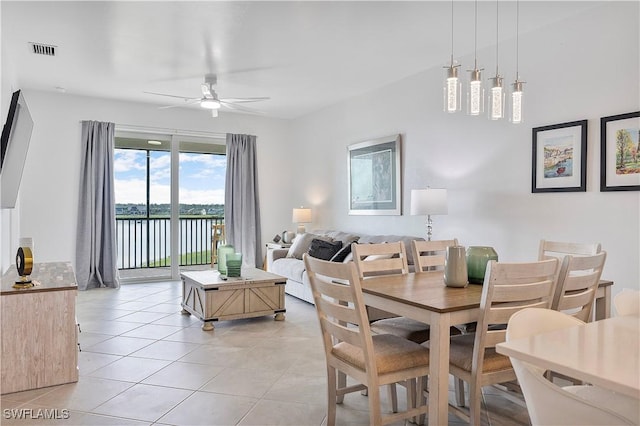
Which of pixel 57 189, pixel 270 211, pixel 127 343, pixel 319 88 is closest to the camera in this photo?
pixel 127 343

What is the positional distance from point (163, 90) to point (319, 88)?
2.03 m

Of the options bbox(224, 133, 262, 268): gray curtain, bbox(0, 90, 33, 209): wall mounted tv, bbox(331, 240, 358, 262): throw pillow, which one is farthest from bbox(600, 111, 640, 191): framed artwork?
bbox(224, 133, 262, 268): gray curtain

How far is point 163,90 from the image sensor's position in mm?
5727

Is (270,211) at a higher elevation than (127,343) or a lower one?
higher

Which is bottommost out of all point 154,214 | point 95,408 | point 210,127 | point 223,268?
point 95,408

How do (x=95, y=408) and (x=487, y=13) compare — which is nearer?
(x=95, y=408)

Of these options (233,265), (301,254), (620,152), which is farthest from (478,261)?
(301,254)

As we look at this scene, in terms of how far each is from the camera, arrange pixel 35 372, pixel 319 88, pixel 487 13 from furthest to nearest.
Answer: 1. pixel 319 88
2. pixel 487 13
3. pixel 35 372

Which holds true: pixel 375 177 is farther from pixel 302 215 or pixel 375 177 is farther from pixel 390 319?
pixel 390 319

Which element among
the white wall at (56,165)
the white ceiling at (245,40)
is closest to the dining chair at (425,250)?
the white ceiling at (245,40)

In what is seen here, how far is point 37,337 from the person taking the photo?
2787mm

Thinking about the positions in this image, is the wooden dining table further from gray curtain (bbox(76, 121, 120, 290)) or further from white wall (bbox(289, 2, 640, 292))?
gray curtain (bbox(76, 121, 120, 290))

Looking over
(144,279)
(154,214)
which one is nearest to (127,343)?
(144,279)

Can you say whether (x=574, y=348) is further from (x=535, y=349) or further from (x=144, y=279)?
(x=144, y=279)
